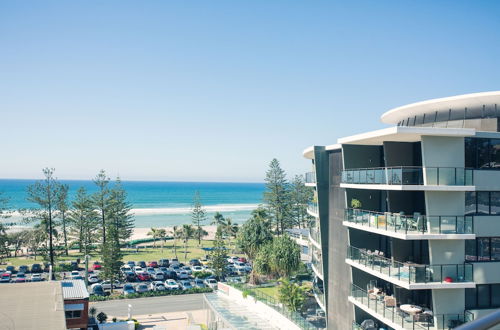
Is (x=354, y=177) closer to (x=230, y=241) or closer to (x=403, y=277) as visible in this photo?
(x=403, y=277)

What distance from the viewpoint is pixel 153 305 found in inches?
1196

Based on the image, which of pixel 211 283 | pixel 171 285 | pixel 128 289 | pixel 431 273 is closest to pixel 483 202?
pixel 431 273

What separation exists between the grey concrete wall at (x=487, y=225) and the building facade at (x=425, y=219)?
3 cm

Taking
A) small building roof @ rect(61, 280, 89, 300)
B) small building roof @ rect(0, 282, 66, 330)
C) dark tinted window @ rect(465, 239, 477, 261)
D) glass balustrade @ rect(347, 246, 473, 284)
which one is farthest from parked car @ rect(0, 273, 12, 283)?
dark tinted window @ rect(465, 239, 477, 261)

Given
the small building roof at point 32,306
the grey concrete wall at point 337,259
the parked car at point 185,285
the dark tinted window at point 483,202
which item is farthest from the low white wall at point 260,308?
the small building roof at point 32,306

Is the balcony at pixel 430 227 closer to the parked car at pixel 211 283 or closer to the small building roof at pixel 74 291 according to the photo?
the small building roof at pixel 74 291

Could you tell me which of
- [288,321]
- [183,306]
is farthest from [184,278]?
[288,321]

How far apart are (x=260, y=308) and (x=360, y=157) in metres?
11.3

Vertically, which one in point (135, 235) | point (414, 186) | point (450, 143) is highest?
point (450, 143)

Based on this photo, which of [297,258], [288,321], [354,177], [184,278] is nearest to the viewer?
[354,177]

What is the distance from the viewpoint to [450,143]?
13.9 m

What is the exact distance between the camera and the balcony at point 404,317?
45.2 feet

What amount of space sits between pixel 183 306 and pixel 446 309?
2004 centimetres

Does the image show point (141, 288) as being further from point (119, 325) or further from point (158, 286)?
point (119, 325)
